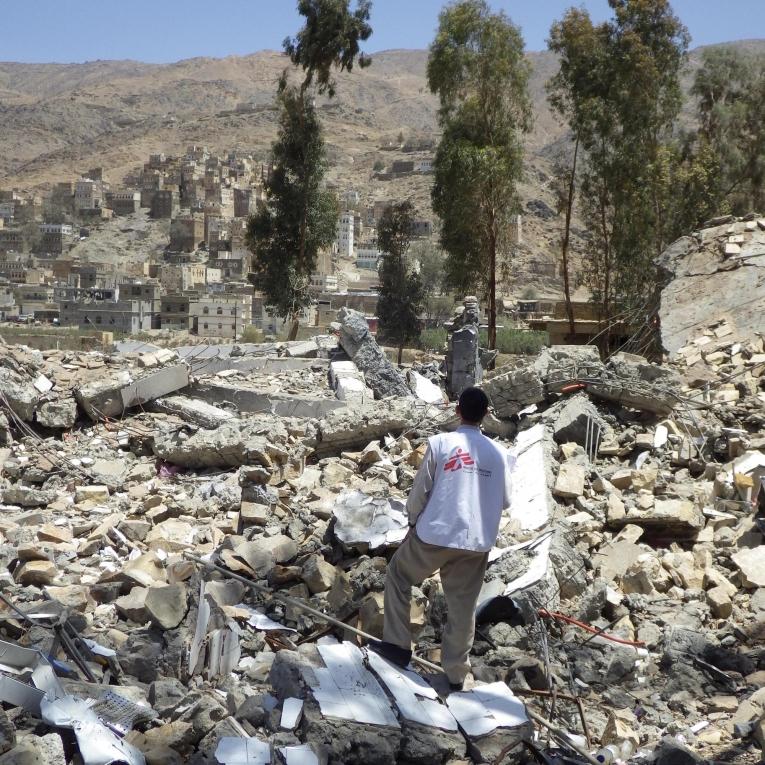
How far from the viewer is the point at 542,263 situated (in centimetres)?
6931

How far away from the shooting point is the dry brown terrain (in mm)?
86188

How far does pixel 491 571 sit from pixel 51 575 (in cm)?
264

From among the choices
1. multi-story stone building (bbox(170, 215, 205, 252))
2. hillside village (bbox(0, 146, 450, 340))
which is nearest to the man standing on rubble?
hillside village (bbox(0, 146, 450, 340))

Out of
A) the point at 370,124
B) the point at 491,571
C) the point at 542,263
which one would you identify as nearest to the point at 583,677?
the point at 491,571

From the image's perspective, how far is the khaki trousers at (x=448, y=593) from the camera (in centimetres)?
365

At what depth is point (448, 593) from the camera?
3721 millimetres

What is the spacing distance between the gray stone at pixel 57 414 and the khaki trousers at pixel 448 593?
6061mm

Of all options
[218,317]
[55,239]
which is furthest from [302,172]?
[55,239]

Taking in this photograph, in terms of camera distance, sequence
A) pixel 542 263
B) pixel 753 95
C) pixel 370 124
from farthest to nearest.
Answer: pixel 370 124 < pixel 542 263 < pixel 753 95

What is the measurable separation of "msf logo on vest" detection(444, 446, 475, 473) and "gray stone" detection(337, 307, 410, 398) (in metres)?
6.12

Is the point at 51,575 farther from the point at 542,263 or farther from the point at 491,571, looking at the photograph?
the point at 542,263

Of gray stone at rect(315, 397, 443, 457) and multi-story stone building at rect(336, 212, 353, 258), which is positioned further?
multi-story stone building at rect(336, 212, 353, 258)

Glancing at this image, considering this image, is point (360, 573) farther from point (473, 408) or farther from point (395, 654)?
point (473, 408)

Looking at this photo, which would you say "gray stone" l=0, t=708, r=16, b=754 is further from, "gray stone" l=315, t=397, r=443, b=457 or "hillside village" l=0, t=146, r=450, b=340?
"hillside village" l=0, t=146, r=450, b=340
